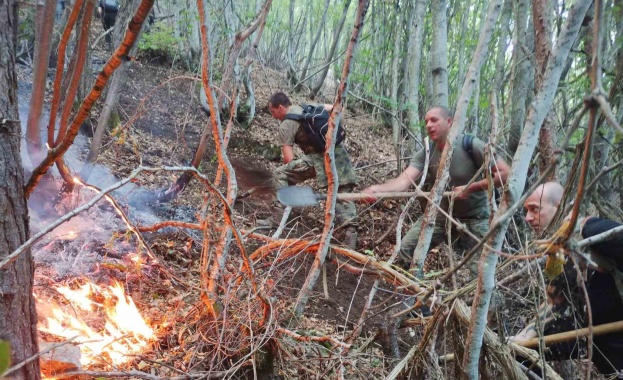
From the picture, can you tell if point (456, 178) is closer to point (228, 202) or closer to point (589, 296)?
point (589, 296)

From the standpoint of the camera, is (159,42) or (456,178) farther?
(159,42)

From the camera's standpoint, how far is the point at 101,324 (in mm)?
3164

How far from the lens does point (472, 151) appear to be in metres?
4.24

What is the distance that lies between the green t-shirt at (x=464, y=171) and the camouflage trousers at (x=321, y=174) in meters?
1.58

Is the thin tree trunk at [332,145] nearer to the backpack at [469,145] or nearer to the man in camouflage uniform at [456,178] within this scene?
the man in camouflage uniform at [456,178]

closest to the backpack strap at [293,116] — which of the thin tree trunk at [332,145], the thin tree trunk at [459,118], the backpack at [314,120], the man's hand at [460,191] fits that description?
the backpack at [314,120]

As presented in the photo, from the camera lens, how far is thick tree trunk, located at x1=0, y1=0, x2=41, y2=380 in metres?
1.66

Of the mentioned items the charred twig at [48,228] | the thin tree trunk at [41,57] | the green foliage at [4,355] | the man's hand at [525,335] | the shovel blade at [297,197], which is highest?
the thin tree trunk at [41,57]

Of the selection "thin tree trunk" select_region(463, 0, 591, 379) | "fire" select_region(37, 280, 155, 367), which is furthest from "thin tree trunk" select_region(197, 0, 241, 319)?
"thin tree trunk" select_region(463, 0, 591, 379)

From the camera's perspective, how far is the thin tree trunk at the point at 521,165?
1692 millimetres

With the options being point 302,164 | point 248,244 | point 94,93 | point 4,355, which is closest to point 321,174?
point 302,164

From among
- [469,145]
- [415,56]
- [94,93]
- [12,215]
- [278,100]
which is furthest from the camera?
[415,56]

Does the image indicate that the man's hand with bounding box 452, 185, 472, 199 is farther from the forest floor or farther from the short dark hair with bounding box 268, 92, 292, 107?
the short dark hair with bounding box 268, 92, 292, 107

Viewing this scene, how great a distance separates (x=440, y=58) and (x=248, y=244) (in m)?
3.09
